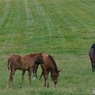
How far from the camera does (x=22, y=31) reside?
35156 millimetres

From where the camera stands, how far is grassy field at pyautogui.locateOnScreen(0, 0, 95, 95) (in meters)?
14.9

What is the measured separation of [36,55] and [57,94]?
3.90 m

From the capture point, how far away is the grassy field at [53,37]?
588 inches

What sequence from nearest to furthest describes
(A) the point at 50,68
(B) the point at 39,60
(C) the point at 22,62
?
(C) the point at 22,62
(B) the point at 39,60
(A) the point at 50,68

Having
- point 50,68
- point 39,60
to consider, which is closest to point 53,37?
point 50,68

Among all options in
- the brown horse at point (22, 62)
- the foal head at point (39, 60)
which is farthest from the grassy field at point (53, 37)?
the foal head at point (39, 60)

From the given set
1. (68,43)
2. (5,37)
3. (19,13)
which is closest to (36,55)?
(68,43)

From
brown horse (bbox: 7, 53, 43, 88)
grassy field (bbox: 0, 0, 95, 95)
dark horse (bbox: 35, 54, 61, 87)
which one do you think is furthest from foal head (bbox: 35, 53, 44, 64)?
grassy field (bbox: 0, 0, 95, 95)

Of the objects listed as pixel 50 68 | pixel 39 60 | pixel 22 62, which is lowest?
pixel 50 68

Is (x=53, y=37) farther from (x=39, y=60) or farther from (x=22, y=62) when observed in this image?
(x=22, y=62)

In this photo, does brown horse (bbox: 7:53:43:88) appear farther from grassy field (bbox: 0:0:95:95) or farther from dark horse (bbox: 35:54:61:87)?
grassy field (bbox: 0:0:95:95)

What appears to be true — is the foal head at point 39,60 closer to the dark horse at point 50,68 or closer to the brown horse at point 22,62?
the brown horse at point 22,62

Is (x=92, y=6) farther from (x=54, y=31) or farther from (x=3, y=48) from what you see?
(x=3, y=48)

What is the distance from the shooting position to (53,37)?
31.5 m
